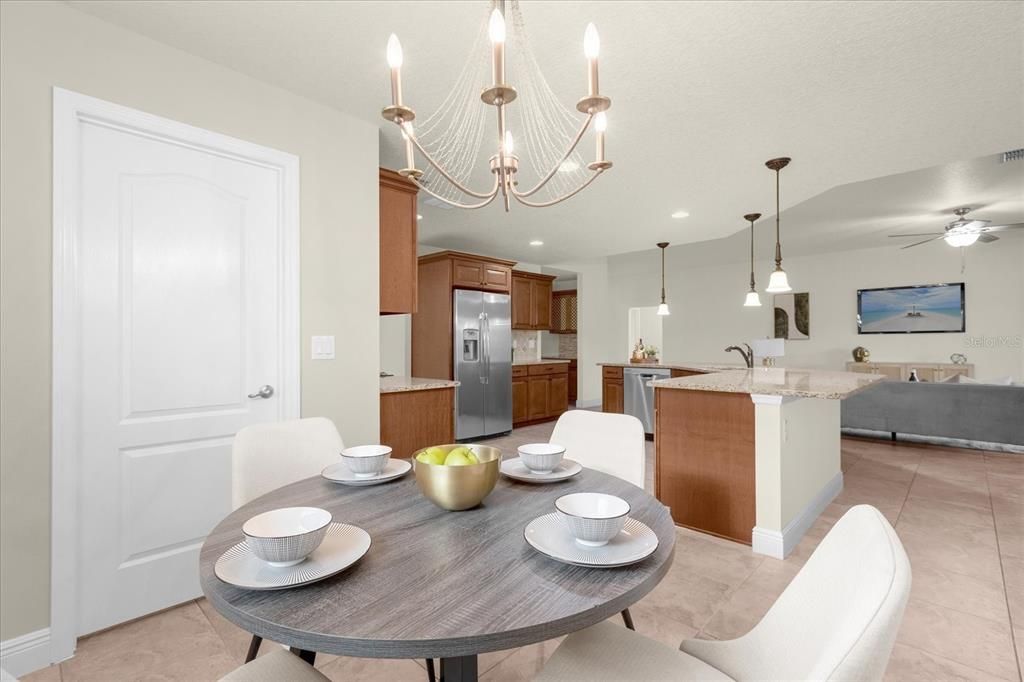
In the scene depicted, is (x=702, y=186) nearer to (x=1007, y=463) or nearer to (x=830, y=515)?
(x=830, y=515)

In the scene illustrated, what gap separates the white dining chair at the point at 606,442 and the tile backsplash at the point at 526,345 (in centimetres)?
547

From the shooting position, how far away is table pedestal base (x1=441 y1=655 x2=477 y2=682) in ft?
3.01

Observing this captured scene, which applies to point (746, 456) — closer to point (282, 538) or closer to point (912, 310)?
point (282, 538)

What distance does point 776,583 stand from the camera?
2248mm

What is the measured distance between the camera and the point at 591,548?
0.91m

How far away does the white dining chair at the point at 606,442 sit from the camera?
1751mm

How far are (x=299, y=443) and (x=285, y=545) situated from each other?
1017 millimetres

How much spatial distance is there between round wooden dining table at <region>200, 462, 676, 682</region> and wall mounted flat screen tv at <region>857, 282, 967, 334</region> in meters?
7.86

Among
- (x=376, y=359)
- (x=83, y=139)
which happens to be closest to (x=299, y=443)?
(x=376, y=359)

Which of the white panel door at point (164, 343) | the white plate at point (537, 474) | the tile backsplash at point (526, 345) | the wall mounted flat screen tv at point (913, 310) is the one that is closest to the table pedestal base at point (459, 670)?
the white plate at point (537, 474)

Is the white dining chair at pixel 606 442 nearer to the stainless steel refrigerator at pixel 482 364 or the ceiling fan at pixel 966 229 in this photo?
the stainless steel refrigerator at pixel 482 364

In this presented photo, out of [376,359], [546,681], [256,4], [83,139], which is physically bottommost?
[546,681]

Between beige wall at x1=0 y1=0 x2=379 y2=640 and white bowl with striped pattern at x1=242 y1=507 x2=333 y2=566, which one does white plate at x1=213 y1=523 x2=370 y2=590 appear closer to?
white bowl with striped pattern at x1=242 y1=507 x2=333 y2=566

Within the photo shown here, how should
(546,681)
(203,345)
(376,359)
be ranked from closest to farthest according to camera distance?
(546,681) < (203,345) < (376,359)
